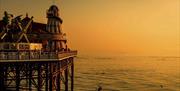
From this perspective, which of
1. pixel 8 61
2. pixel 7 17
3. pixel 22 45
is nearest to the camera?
pixel 8 61

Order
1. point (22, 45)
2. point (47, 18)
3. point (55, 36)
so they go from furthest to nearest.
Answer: point (47, 18) → point (55, 36) → point (22, 45)

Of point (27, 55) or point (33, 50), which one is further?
point (33, 50)

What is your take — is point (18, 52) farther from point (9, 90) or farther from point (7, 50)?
point (9, 90)

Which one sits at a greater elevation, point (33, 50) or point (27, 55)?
point (33, 50)

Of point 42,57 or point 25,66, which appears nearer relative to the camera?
point 42,57

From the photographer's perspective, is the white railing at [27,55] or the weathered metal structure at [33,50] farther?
the weathered metal structure at [33,50]

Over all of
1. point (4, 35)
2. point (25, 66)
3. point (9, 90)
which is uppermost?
point (4, 35)

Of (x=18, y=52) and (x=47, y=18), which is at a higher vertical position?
(x=47, y=18)

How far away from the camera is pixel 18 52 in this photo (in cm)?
3794

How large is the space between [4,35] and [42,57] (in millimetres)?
5985

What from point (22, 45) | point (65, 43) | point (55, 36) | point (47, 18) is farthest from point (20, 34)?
point (65, 43)

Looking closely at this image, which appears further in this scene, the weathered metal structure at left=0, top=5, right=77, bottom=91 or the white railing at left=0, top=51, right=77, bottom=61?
the weathered metal structure at left=0, top=5, right=77, bottom=91

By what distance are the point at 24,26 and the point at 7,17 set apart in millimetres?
2428

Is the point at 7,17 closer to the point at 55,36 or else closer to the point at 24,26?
the point at 24,26
